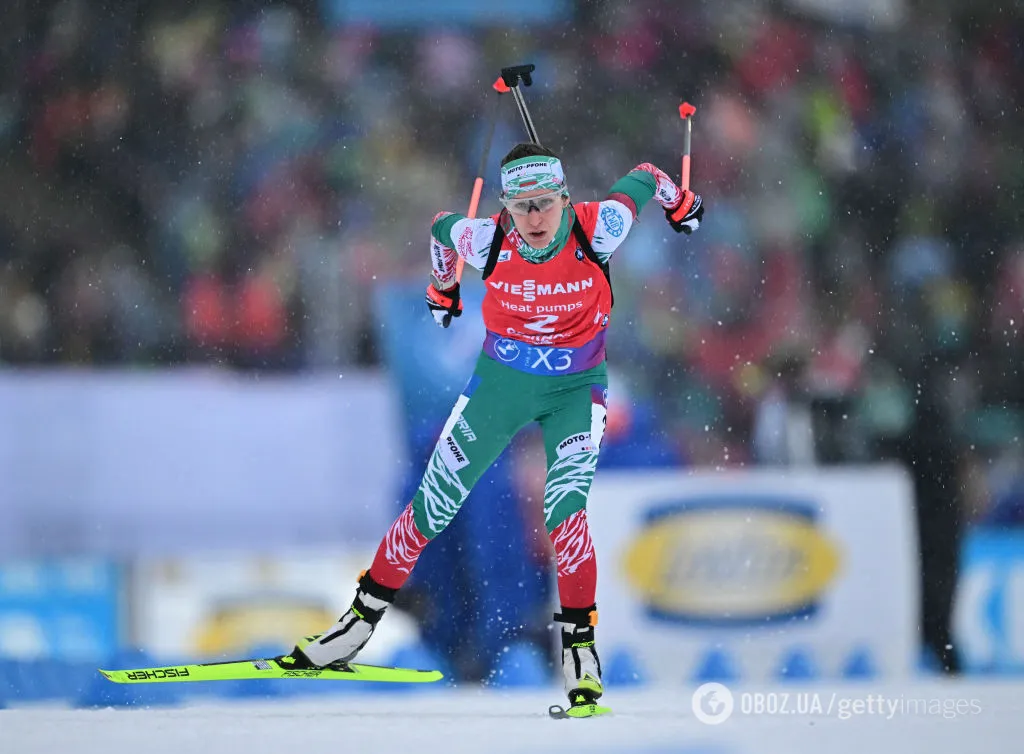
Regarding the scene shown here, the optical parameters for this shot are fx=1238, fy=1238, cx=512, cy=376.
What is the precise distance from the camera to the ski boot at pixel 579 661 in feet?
13.0

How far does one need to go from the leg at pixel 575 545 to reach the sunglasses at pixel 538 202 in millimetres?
730

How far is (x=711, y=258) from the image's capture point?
7250mm

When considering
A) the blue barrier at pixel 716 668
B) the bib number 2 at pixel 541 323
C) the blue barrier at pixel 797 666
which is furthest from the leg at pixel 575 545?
the blue barrier at pixel 797 666

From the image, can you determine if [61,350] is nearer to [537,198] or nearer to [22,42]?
[22,42]

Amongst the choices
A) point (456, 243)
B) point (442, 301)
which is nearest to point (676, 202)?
point (456, 243)

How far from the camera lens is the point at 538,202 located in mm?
3992

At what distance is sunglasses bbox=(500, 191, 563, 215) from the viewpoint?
399cm

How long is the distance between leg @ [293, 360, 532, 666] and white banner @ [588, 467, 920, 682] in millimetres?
2519

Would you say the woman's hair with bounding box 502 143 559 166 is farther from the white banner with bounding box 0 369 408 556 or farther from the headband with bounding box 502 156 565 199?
the white banner with bounding box 0 369 408 556

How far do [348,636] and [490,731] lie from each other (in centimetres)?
61

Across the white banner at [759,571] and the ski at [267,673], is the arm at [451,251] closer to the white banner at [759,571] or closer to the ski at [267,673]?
the ski at [267,673]

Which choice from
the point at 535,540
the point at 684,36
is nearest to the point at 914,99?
the point at 684,36

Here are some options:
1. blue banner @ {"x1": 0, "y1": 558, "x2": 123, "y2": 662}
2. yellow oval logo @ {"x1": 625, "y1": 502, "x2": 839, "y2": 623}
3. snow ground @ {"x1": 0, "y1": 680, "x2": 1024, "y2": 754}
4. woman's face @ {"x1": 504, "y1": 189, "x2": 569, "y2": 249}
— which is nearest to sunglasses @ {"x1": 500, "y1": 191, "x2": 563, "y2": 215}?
woman's face @ {"x1": 504, "y1": 189, "x2": 569, "y2": 249}

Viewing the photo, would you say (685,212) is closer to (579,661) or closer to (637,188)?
(637,188)
